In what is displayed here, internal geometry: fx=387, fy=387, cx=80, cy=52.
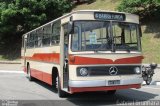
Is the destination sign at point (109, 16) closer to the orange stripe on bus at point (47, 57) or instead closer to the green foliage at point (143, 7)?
the orange stripe on bus at point (47, 57)

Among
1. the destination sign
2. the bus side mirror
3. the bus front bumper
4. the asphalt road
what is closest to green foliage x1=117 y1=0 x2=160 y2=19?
the asphalt road

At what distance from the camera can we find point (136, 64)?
42.3 ft

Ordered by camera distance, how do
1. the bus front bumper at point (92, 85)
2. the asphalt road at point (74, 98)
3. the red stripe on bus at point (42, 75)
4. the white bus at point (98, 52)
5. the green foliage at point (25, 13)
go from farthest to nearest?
1. the green foliage at point (25, 13)
2. the red stripe on bus at point (42, 75)
3. the asphalt road at point (74, 98)
4. the white bus at point (98, 52)
5. the bus front bumper at point (92, 85)

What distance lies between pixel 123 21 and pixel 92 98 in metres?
3.04

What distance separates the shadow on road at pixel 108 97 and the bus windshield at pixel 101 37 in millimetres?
1781

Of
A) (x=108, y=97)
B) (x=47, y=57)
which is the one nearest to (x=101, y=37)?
(x=108, y=97)

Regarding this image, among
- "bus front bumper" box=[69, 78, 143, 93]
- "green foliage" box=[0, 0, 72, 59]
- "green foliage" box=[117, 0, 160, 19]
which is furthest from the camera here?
"green foliage" box=[0, 0, 72, 59]

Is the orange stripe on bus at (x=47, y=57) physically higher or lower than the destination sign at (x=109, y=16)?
lower

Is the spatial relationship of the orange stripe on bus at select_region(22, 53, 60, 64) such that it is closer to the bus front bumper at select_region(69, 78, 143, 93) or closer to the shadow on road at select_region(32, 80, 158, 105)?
the shadow on road at select_region(32, 80, 158, 105)

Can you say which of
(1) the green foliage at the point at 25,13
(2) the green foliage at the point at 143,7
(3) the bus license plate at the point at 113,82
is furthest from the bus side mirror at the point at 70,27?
(1) the green foliage at the point at 25,13

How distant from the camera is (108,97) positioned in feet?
46.3

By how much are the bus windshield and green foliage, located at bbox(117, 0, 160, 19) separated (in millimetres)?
16255

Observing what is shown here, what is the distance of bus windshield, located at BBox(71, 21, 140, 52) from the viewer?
1230cm

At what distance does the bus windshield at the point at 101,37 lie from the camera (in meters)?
12.3
